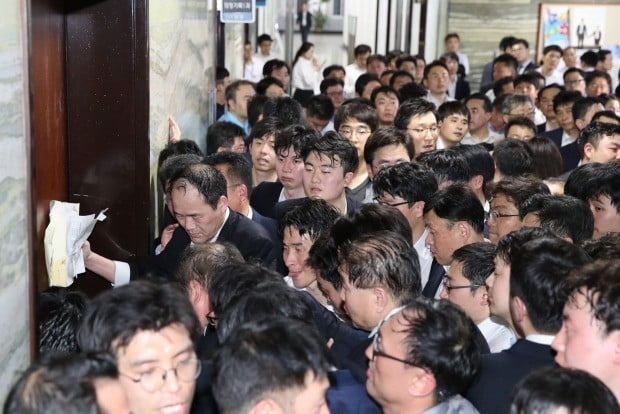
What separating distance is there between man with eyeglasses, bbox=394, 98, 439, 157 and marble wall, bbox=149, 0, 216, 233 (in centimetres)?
151

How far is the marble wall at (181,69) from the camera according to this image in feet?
19.1

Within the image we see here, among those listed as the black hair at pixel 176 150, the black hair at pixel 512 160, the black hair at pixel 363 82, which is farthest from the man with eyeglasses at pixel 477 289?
the black hair at pixel 363 82

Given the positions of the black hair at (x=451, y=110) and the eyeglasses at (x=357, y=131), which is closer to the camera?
the eyeglasses at (x=357, y=131)

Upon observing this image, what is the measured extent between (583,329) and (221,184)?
7.93 ft

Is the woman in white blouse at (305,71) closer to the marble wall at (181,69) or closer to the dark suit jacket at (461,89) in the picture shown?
the dark suit jacket at (461,89)

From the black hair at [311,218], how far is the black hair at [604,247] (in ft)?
3.69

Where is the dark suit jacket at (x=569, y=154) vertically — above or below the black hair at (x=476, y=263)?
below

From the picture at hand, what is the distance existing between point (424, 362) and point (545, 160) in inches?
166

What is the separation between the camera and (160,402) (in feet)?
9.07

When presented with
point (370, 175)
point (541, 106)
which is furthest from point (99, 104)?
point (541, 106)

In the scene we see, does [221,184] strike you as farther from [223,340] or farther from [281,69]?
[281,69]

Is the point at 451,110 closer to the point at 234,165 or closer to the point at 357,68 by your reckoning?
the point at 234,165

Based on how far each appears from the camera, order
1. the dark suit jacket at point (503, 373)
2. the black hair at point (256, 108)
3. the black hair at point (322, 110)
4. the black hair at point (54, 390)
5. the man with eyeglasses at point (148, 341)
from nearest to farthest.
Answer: the black hair at point (54, 390), the man with eyeglasses at point (148, 341), the dark suit jacket at point (503, 373), the black hair at point (256, 108), the black hair at point (322, 110)

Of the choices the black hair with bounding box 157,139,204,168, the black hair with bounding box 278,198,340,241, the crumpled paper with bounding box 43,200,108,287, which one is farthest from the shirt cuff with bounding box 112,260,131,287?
the black hair with bounding box 278,198,340,241
